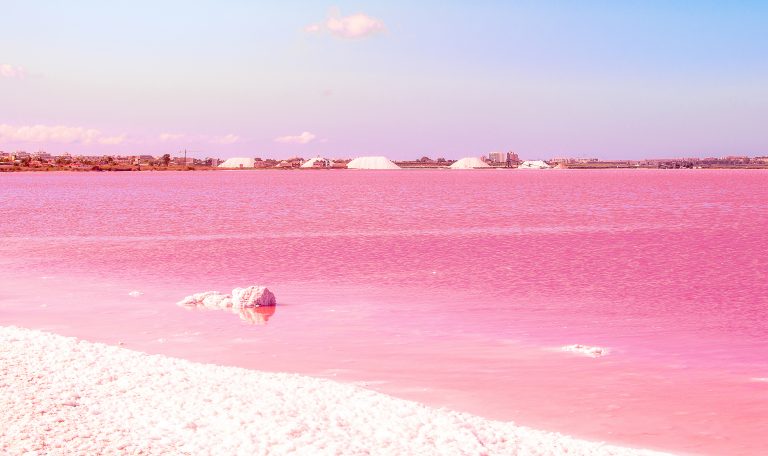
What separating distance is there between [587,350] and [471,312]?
17.5 ft

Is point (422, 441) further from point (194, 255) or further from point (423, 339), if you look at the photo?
point (194, 255)

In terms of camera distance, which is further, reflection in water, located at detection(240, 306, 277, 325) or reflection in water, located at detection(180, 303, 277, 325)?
reflection in water, located at detection(180, 303, 277, 325)

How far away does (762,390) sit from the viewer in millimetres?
14469

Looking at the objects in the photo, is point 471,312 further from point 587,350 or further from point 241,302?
point 241,302

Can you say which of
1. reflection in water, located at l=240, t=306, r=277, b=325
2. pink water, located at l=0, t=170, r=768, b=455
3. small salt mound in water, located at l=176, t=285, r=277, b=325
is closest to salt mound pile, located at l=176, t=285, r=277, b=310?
small salt mound in water, located at l=176, t=285, r=277, b=325

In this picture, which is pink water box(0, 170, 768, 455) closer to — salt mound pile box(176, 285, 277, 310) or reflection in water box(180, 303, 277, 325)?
reflection in water box(180, 303, 277, 325)

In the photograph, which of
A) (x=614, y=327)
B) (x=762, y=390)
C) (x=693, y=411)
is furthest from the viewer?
(x=614, y=327)

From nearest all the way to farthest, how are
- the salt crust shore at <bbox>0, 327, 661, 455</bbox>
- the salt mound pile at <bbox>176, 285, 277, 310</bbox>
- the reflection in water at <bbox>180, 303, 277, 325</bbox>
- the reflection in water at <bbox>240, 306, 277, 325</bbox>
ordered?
the salt crust shore at <bbox>0, 327, 661, 455</bbox> < the reflection in water at <bbox>240, 306, 277, 325</bbox> < the reflection in water at <bbox>180, 303, 277, 325</bbox> < the salt mound pile at <bbox>176, 285, 277, 310</bbox>

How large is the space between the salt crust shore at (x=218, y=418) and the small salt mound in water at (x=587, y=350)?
238 inches

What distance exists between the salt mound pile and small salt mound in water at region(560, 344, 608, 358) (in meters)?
8.64

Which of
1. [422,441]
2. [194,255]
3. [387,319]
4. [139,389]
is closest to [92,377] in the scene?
[139,389]

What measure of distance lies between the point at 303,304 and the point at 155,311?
419 cm

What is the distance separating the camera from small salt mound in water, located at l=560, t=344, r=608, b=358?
1712 cm

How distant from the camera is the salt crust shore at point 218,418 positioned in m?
9.93
